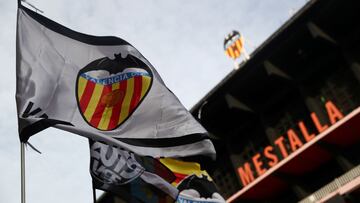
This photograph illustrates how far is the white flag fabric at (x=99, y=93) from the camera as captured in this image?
952 centimetres

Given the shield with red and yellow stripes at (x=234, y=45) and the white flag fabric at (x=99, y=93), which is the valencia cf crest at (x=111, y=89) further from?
the shield with red and yellow stripes at (x=234, y=45)

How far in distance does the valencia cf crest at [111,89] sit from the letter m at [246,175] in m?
15.4

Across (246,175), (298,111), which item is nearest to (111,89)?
(246,175)

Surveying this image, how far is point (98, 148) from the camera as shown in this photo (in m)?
9.95

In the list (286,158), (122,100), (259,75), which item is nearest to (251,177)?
(286,158)

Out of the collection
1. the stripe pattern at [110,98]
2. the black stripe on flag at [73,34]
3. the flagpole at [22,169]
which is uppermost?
the black stripe on flag at [73,34]

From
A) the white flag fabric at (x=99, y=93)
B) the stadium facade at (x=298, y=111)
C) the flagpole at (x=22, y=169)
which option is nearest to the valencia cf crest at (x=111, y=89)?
the white flag fabric at (x=99, y=93)

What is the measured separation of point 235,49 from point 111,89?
835 inches

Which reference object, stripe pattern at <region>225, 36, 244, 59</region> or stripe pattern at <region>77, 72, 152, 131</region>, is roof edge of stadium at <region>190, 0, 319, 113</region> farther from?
stripe pattern at <region>77, 72, 152, 131</region>

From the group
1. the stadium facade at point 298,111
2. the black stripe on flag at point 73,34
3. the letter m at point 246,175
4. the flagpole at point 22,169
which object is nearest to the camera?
the flagpole at point 22,169

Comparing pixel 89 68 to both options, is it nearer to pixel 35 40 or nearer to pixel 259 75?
pixel 35 40

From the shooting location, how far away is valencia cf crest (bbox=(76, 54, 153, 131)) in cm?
1004

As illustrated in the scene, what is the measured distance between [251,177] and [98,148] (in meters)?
16.4

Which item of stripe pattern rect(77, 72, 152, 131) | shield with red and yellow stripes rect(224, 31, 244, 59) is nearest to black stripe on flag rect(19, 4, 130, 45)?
stripe pattern rect(77, 72, 152, 131)
